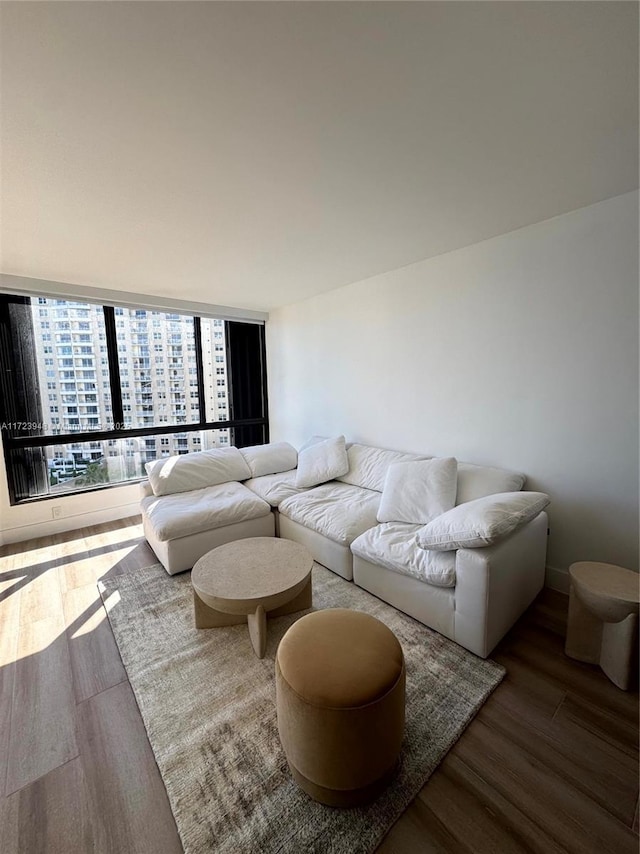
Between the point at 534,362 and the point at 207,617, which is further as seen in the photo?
the point at 534,362

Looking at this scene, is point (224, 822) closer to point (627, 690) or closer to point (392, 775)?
point (392, 775)

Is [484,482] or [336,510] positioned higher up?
[484,482]

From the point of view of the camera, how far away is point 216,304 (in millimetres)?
4266

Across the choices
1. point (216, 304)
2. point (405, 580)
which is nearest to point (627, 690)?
point (405, 580)

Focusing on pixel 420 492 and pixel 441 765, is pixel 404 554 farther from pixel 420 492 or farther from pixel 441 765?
pixel 441 765

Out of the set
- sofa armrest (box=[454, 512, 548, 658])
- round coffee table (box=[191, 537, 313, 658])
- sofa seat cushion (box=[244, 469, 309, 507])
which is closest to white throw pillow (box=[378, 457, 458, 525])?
sofa armrest (box=[454, 512, 548, 658])

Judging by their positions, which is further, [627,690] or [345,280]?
[345,280]

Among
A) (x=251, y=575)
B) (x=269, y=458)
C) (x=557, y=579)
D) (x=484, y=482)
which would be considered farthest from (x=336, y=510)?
(x=557, y=579)

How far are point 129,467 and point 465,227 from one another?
13.3 ft

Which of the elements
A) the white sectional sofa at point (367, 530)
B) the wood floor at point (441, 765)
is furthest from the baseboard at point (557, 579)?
the wood floor at point (441, 765)

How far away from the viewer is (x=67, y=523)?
11.4 ft

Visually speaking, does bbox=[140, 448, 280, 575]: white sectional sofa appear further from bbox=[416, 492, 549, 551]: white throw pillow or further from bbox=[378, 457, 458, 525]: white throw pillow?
bbox=[416, 492, 549, 551]: white throw pillow

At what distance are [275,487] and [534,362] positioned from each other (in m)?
2.41

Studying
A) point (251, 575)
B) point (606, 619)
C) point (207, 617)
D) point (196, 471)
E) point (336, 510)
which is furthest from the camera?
point (196, 471)
